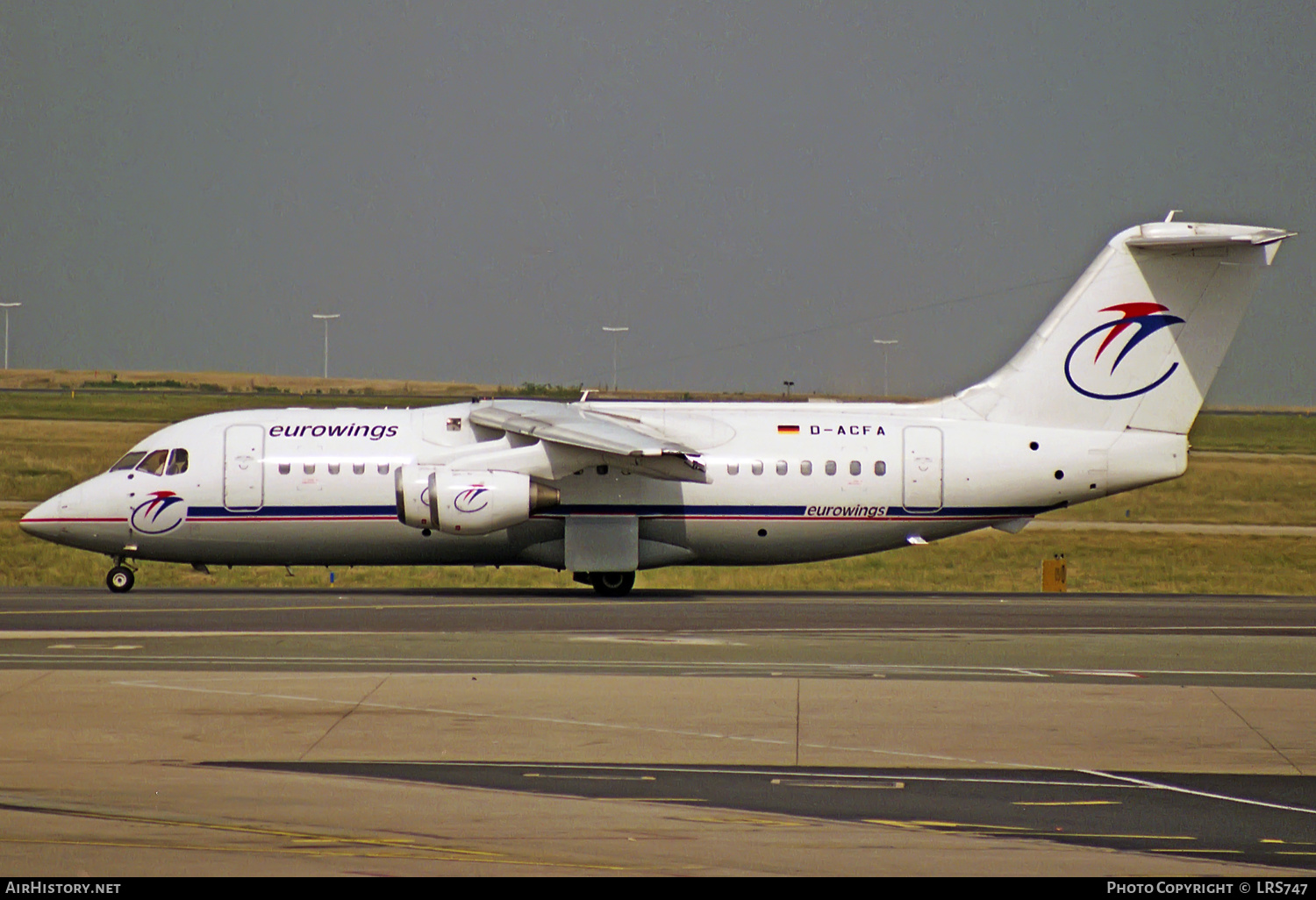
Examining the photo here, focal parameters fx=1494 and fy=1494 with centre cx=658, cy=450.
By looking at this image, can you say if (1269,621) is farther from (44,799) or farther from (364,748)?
(44,799)

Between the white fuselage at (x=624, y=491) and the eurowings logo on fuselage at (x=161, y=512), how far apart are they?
0.03 metres

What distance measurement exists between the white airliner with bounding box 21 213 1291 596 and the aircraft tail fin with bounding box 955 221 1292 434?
3cm

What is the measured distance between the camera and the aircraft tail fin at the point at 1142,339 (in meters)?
27.9

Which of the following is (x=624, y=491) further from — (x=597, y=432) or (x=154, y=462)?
(x=154, y=462)

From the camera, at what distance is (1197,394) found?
1113 inches

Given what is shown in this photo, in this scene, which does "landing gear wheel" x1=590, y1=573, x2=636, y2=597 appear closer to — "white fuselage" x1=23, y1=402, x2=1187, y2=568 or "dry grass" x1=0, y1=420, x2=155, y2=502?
"white fuselage" x1=23, y1=402, x2=1187, y2=568

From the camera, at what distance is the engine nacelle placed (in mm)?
26172

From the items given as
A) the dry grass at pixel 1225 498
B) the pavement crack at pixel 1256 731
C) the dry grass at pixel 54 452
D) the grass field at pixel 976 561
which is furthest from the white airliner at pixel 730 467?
the dry grass at pixel 54 452

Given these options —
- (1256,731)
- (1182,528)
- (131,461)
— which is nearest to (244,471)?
(131,461)

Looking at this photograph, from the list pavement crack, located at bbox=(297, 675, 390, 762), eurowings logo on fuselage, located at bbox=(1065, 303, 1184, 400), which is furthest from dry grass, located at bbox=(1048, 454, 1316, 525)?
pavement crack, located at bbox=(297, 675, 390, 762)

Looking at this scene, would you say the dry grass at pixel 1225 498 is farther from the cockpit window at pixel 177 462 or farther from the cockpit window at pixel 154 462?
the cockpit window at pixel 154 462

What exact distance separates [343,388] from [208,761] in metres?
131

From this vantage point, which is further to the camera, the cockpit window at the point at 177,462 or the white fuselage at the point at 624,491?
the cockpit window at the point at 177,462

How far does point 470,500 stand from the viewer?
2619 cm
